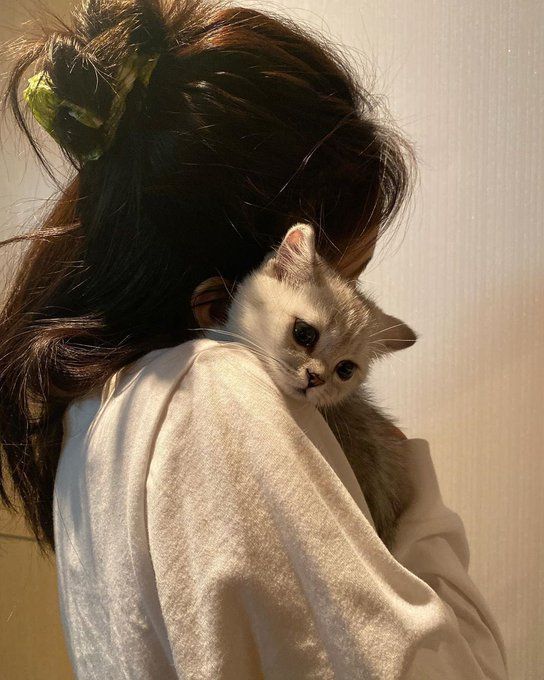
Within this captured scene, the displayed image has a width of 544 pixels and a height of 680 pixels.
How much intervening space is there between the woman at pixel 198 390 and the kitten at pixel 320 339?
30mm

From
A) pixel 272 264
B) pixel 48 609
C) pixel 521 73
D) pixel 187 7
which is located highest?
pixel 521 73

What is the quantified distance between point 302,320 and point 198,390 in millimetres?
266

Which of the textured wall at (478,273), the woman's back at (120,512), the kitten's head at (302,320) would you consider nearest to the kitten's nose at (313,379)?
the kitten's head at (302,320)

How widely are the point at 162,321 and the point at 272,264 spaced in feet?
0.51

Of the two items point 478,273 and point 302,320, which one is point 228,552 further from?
point 478,273

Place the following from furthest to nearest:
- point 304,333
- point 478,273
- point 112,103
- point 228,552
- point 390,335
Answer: point 478,273
point 390,335
point 304,333
point 112,103
point 228,552

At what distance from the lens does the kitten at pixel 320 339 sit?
0.82 metres

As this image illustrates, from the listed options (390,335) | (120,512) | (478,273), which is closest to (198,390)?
(120,512)

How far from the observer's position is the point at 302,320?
86cm

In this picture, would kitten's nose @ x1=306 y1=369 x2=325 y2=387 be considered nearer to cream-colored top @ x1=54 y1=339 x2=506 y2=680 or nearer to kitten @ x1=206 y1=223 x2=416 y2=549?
kitten @ x1=206 y1=223 x2=416 y2=549

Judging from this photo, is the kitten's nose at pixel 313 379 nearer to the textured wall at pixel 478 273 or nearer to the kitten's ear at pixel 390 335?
the kitten's ear at pixel 390 335

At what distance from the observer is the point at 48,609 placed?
1.56 m

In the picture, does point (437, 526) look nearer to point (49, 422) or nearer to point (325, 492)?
point (325, 492)

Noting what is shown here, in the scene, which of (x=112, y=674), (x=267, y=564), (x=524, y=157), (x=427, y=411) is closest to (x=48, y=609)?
(x=427, y=411)
